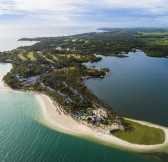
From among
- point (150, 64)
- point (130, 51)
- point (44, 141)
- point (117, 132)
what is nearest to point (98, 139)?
point (117, 132)

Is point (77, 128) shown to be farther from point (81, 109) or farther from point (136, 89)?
point (136, 89)

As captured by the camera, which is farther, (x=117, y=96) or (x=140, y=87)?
(x=140, y=87)

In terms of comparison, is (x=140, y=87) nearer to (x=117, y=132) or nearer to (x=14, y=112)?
(x=117, y=132)

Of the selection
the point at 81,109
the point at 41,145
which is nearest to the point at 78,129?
the point at 81,109

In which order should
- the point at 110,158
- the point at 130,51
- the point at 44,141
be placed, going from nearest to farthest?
the point at 110,158, the point at 44,141, the point at 130,51

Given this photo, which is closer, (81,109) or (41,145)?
(41,145)

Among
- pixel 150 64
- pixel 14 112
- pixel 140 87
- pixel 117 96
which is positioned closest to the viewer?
pixel 14 112

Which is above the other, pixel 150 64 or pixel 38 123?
pixel 38 123
